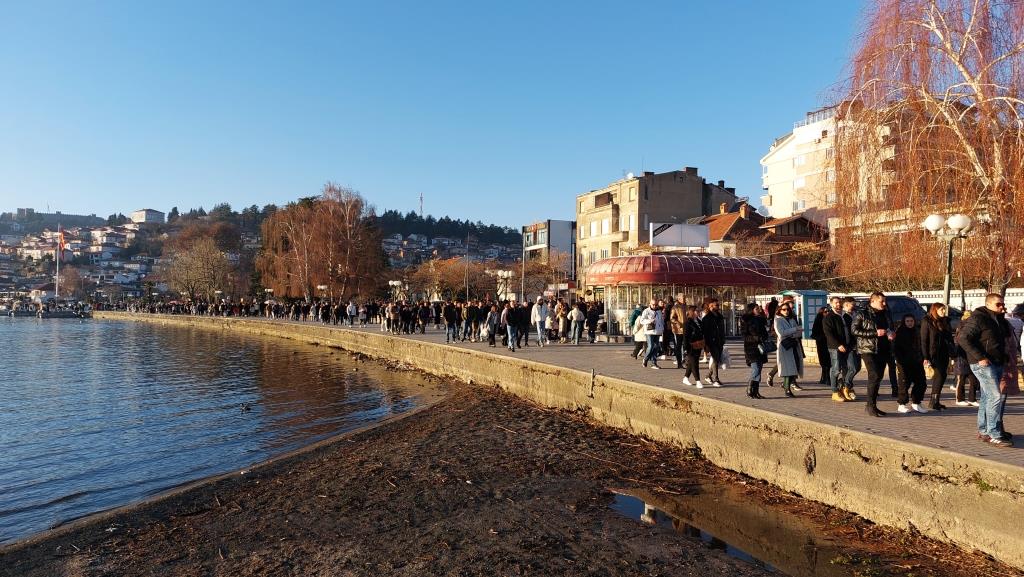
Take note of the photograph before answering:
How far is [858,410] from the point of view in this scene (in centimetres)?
923

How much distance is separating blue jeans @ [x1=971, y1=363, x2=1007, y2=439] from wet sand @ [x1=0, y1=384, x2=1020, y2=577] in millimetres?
1700

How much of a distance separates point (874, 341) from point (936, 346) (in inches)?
41.9

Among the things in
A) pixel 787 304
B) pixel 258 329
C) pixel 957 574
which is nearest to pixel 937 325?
pixel 787 304

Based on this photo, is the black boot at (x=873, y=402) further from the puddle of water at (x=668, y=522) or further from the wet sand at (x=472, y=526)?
the puddle of water at (x=668, y=522)

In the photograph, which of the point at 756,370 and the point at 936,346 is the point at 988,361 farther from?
the point at 756,370

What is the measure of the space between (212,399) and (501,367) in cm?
801

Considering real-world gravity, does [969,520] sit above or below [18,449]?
above

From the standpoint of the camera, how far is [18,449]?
39.6 feet

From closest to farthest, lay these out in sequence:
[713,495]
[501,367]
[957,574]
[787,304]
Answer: [957,574], [713,495], [787,304], [501,367]

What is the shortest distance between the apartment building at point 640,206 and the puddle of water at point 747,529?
4760cm

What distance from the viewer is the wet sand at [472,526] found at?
20.0ft

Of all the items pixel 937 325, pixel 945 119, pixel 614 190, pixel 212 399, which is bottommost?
pixel 212 399

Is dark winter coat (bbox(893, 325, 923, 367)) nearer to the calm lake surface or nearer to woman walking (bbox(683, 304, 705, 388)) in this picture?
woman walking (bbox(683, 304, 705, 388))

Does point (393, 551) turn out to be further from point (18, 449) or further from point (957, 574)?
point (18, 449)
